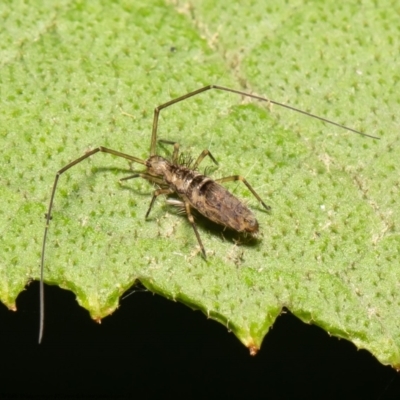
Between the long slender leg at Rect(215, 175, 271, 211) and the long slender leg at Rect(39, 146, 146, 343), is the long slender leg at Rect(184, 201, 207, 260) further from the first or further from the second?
the long slender leg at Rect(39, 146, 146, 343)

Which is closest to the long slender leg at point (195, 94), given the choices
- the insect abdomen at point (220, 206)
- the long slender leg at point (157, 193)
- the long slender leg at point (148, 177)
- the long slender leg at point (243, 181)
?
the long slender leg at point (148, 177)

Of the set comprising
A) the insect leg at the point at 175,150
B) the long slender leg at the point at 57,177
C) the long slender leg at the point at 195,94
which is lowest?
the long slender leg at the point at 57,177

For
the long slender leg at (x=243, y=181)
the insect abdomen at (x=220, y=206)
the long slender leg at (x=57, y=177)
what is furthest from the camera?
the long slender leg at (x=243, y=181)

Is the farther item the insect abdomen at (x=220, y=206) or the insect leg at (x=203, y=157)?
the insect leg at (x=203, y=157)

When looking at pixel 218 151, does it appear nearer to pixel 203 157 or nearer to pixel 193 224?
pixel 203 157

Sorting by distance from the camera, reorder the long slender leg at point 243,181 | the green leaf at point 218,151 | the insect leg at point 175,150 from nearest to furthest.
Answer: the green leaf at point 218,151 < the long slender leg at point 243,181 < the insect leg at point 175,150

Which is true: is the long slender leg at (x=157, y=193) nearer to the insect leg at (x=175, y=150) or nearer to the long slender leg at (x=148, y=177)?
the long slender leg at (x=148, y=177)

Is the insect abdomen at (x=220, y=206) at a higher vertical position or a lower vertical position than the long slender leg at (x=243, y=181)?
lower

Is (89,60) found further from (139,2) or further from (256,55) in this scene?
(256,55)

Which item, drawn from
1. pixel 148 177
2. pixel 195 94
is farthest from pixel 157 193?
pixel 195 94
